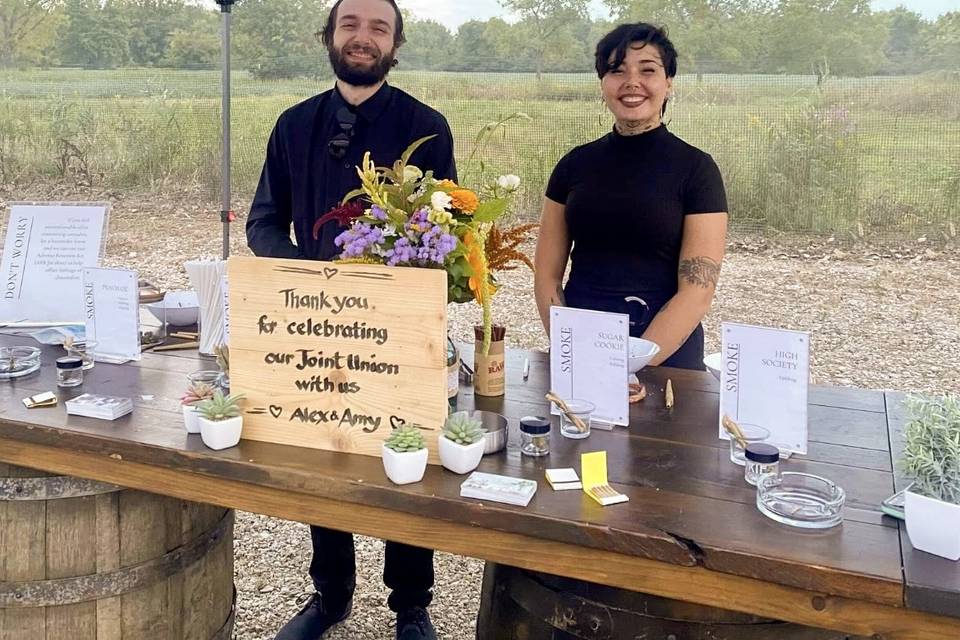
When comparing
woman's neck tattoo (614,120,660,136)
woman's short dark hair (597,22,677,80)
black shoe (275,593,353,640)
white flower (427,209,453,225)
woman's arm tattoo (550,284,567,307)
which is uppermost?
woman's short dark hair (597,22,677,80)

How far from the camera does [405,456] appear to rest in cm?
131

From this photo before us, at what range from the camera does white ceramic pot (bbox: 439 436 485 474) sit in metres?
1.34

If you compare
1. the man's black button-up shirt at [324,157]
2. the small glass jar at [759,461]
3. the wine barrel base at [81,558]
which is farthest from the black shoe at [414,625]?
the small glass jar at [759,461]

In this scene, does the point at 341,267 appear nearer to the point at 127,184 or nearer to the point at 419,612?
the point at 419,612

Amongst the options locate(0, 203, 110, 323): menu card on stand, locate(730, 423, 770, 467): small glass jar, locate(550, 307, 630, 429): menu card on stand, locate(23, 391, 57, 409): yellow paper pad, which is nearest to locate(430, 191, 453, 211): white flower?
locate(550, 307, 630, 429): menu card on stand

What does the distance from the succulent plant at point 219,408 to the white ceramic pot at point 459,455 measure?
38cm

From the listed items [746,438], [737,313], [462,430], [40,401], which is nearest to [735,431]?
[746,438]

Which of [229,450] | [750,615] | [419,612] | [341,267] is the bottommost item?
[419,612]

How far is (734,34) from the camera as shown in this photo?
23.8 feet

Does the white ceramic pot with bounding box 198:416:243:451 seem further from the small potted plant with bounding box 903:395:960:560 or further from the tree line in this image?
the tree line

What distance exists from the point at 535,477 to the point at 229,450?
1.72 feet

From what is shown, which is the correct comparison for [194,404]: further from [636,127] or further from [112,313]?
[636,127]

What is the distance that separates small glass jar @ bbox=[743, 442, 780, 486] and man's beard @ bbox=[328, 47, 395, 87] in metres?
1.41

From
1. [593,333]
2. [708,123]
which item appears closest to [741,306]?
[708,123]
